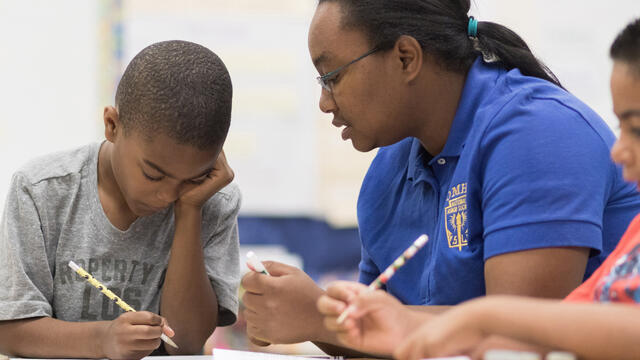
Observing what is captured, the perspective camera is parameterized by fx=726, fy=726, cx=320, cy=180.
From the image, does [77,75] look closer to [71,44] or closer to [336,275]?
[71,44]

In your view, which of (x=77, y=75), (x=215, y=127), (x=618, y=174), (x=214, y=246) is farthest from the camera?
(x=77, y=75)

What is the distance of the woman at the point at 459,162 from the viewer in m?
1.13

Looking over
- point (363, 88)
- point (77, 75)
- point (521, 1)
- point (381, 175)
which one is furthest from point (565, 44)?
point (77, 75)

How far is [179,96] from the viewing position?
4.32ft

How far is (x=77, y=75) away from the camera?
2617 millimetres

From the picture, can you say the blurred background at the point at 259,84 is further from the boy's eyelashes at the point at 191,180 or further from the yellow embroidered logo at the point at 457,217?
the yellow embroidered logo at the point at 457,217

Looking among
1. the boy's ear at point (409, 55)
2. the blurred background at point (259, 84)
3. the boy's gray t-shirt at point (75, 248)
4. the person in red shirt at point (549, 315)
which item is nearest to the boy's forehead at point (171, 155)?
the boy's gray t-shirt at point (75, 248)

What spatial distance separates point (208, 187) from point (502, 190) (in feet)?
1.94

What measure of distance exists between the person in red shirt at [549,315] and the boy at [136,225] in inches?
17.4

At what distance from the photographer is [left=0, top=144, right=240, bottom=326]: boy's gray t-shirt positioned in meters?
1.41

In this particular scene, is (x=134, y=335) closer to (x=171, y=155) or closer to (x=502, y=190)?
(x=171, y=155)

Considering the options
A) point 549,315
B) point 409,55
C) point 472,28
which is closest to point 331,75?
point 409,55

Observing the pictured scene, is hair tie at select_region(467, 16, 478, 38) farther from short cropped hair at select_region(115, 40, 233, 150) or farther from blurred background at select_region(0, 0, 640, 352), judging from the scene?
blurred background at select_region(0, 0, 640, 352)

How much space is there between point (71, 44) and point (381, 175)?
1522 millimetres
